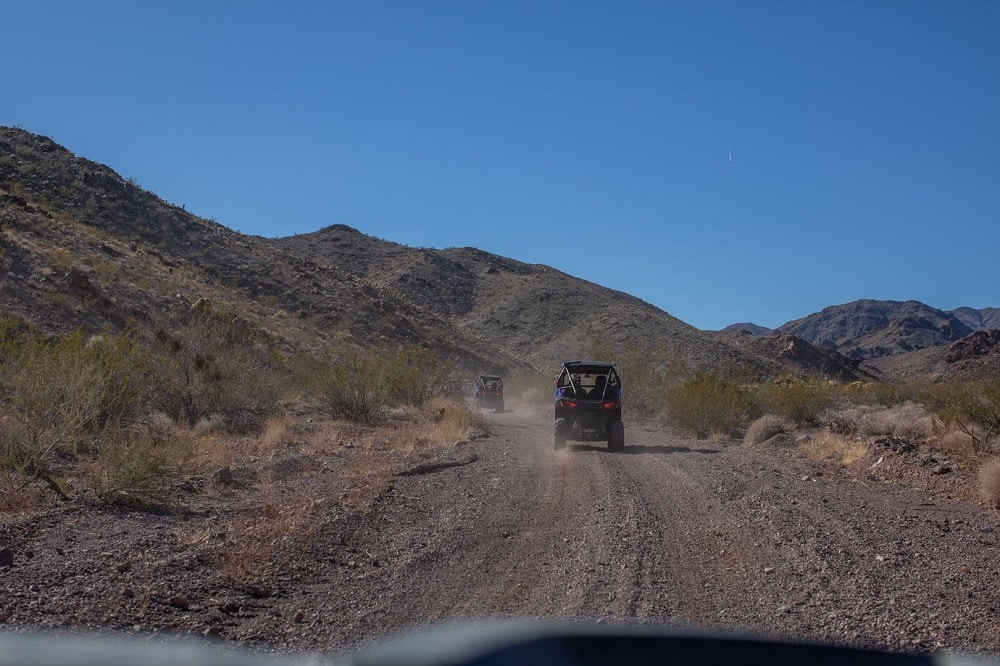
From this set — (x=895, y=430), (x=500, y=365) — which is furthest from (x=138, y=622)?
(x=500, y=365)

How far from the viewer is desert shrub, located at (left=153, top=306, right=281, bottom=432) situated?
1927 cm

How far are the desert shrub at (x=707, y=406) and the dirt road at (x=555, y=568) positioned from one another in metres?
13.1

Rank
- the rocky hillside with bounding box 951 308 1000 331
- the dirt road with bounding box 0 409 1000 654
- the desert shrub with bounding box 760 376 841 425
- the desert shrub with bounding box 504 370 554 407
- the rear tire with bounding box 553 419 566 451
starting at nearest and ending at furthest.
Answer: the dirt road with bounding box 0 409 1000 654
the rear tire with bounding box 553 419 566 451
the desert shrub with bounding box 760 376 841 425
the desert shrub with bounding box 504 370 554 407
the rocky hillside with bounding box 951 308 1000 331

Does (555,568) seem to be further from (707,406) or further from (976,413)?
(707,406)

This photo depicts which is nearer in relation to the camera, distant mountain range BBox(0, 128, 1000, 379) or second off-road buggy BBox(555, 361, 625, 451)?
second off-road buggy BBox(555, 361, 625, 451)

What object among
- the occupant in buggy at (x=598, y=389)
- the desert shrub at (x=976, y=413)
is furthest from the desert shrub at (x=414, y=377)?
the desert shrub at (x=976, y=413)

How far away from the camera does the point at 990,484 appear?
11477 millimetres

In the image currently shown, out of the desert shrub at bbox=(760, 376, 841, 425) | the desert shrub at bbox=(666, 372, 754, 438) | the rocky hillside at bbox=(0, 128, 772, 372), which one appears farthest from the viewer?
the rocky hillside at bbox=(0, 128, 772, 372)

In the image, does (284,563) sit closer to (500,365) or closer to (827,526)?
(827,526)

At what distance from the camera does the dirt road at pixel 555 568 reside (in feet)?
18.9

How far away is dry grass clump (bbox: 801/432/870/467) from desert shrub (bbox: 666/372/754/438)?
4.64 metres

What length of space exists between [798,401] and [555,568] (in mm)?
22531

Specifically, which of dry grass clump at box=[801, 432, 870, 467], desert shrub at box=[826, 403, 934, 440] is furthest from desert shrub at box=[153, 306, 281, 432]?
desert shrub at box=[826, 403, 934, 440]

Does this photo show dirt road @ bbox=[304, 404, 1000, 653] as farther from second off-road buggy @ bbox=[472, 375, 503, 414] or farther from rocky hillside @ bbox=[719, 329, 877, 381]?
rocky hillside @ bbox=[719, 329, 877, 381]
